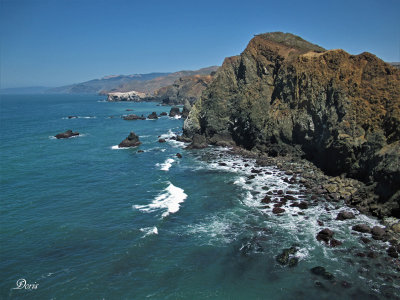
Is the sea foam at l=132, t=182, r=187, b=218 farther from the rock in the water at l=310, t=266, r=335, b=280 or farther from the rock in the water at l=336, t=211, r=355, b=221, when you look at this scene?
the rock in the water at l=336, t=211, r=355, b=221

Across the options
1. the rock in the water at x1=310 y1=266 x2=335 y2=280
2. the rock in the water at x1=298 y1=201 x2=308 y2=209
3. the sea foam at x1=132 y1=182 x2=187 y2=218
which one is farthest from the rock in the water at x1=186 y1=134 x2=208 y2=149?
the rock in the water at x1=310 y1=266 x2=335 y2=280

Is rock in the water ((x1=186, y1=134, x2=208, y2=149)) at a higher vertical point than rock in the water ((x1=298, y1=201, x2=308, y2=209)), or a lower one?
higher

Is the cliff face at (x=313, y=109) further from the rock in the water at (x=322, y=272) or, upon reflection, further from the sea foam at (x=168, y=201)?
the sea foam at (x=168, y=201)

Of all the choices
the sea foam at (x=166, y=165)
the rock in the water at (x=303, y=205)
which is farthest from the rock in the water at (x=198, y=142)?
the rock in the water at (x=303, y=205)

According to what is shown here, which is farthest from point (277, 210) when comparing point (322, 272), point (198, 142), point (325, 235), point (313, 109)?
point (198, 142)

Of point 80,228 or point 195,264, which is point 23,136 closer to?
point 80,228
